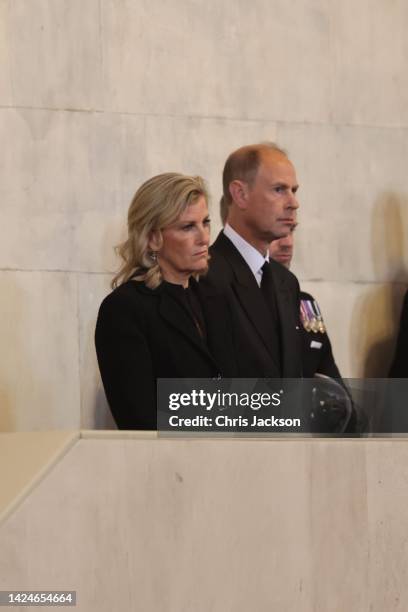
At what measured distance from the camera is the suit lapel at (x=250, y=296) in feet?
16.2

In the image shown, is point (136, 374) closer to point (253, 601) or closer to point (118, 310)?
point (118, 310)

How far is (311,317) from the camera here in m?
5.55

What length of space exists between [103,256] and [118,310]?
1.45 m

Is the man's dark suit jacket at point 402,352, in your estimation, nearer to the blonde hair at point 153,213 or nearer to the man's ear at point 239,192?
the man's ear at point 239,192

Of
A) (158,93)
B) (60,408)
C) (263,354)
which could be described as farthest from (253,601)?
(158,93)

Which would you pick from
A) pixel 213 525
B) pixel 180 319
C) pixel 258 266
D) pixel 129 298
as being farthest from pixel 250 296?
pixel 213 525

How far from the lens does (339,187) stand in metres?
6.45

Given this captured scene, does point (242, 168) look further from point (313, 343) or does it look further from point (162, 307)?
point (162, 307)

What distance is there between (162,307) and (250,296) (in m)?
0.51

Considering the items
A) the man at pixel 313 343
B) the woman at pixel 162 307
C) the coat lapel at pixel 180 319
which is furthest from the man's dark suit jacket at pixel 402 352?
the coat lapel at pixel 180 319

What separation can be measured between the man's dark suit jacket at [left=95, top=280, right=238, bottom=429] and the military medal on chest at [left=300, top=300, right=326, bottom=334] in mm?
748

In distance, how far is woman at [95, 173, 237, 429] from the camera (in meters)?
4.46

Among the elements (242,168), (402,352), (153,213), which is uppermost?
(242,168)

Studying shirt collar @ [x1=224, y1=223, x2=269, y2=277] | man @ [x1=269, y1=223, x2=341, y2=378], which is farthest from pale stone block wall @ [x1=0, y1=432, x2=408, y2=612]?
man @ [x1=269, y1=223, x2=341, y2=378]
